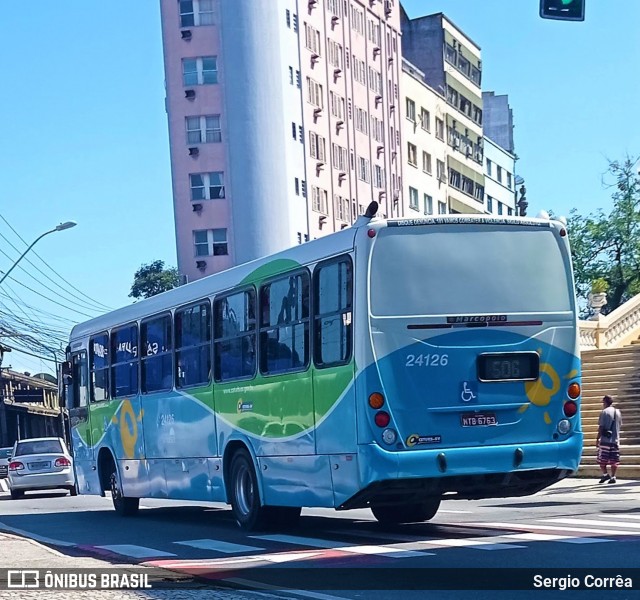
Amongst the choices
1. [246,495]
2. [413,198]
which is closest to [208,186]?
[413,198]

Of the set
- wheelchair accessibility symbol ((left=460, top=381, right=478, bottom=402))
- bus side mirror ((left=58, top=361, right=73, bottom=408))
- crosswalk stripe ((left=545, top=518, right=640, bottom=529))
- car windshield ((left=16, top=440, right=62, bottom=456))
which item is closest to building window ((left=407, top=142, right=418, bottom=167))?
car windshield ((left=16, top=440, right=62, bottom=456))

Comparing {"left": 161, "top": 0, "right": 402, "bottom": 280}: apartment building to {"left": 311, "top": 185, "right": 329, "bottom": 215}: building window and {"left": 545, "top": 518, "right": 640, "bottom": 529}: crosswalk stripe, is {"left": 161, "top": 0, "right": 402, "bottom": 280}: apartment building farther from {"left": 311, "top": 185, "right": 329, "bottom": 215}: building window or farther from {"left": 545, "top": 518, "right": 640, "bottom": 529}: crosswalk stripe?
{"left": 545, "top": 518, "right": 640, "bottom": 529}: crosswalk stripe

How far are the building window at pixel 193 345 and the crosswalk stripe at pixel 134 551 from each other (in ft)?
Result: 9.43

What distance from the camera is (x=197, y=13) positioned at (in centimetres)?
6700

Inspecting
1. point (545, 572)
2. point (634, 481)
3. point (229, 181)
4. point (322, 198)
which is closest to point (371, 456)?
point (545, 572)

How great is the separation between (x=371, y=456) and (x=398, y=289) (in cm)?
175

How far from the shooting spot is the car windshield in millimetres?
35500

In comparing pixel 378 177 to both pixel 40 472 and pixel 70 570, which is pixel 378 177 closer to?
pixel 40 472

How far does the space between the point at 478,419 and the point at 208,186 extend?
53.2 m

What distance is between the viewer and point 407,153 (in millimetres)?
82375

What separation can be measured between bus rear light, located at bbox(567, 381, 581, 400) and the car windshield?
2239 centimetres

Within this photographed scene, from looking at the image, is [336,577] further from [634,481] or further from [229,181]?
[229,181]

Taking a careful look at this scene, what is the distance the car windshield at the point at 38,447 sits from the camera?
35500 mm

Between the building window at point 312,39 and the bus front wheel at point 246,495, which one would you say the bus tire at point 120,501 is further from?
the building window at point 312,39
